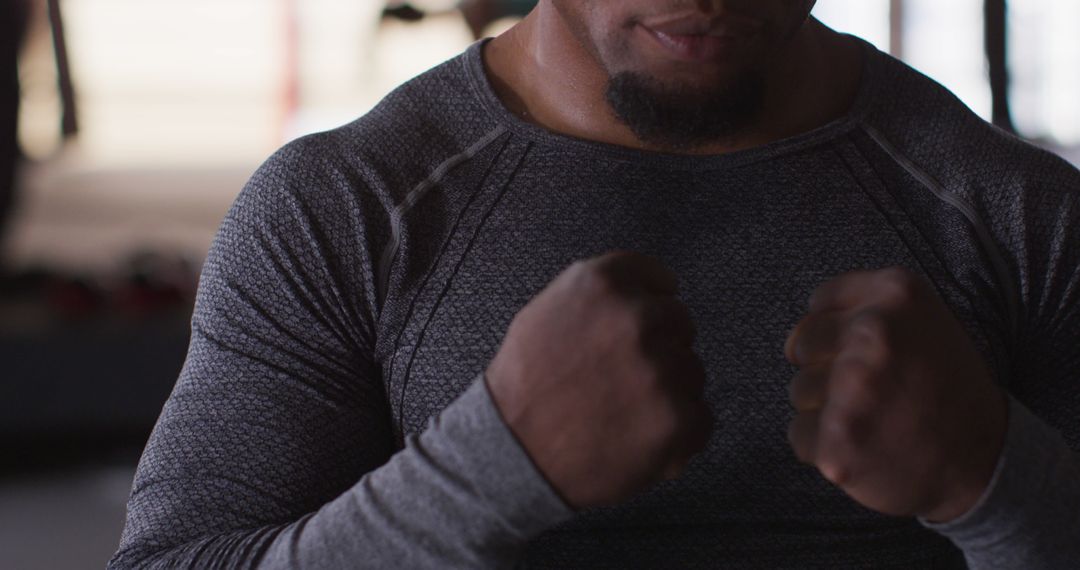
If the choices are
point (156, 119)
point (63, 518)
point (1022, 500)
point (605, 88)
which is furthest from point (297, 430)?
point (156, 119)

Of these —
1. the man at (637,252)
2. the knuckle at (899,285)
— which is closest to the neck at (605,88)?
the man at (637,252)

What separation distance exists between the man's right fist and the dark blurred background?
234cm

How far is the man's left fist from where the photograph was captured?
583 millimetres

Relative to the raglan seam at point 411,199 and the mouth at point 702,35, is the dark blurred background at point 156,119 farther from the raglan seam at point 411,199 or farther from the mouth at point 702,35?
the mouth at point 702,35

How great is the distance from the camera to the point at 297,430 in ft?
2.48

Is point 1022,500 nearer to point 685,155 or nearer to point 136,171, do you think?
point 685,155

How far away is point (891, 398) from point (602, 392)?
0.13 m

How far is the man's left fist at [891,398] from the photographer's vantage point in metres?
0.58

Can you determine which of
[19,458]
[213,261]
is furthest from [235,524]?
[19,458]

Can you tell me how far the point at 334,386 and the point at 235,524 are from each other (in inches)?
3.9

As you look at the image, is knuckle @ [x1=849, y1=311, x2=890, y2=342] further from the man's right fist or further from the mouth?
the mouth

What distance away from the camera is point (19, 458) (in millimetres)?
2820

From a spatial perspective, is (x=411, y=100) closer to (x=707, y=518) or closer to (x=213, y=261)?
(x=213, y=261)

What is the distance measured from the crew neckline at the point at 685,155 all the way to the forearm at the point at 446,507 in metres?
0.25
